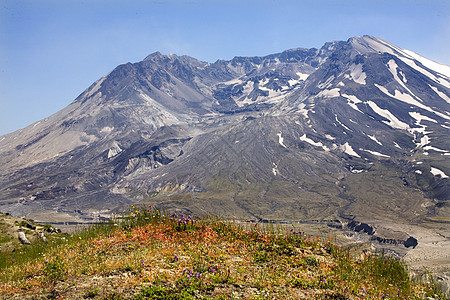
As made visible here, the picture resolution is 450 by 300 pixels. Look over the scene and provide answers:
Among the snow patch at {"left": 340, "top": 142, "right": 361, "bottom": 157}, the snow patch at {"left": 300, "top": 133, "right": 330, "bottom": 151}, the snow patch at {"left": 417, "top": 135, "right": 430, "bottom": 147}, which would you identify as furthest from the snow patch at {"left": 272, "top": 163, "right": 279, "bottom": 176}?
the snow patch at {"left": 417, "top": 135, "right": 430, "bottom": 147}

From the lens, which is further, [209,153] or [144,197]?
[209,153]

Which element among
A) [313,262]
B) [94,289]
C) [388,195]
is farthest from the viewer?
[388,195]

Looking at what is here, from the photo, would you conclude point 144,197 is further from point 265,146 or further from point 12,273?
point 12,273

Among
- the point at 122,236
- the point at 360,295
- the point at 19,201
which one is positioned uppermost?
the point at 122,236

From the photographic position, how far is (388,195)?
119438mm

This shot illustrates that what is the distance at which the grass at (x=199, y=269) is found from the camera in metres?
7.45

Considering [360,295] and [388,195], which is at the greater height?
[360,295]

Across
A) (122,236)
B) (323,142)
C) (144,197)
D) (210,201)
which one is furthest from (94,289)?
(323,142)

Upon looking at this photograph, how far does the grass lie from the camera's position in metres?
7.45

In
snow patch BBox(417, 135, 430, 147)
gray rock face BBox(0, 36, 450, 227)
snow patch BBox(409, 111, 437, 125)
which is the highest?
snow patch BBox(409, 111, 437, 125)

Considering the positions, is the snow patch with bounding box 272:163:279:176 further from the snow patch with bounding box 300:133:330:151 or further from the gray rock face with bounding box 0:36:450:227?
the snow patch with bounding box 300:133:330:151

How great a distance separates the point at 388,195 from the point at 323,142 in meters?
66.1

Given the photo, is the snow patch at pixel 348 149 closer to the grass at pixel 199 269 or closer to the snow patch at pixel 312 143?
the snow patch at pixel 312 143

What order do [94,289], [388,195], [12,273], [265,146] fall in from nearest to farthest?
1. [94,289]
2. [12,273]
3. [388,195]
4. [265,146]
